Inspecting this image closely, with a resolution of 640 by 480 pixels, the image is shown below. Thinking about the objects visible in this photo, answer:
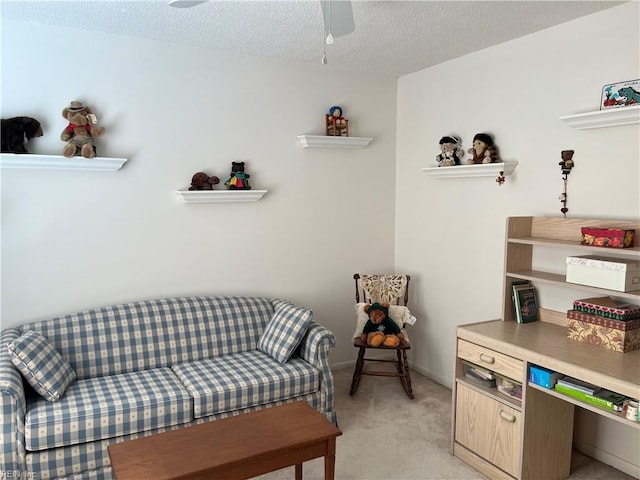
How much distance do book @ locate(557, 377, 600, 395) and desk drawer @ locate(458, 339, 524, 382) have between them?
0.65 feet

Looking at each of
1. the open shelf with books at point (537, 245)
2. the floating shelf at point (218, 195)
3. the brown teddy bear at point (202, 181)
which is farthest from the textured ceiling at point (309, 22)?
the open shelf with books at point (537, 245)

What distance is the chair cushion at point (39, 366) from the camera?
251cm

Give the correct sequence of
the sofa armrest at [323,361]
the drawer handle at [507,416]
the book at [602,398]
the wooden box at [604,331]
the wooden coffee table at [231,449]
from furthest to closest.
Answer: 1. the sofa armrest at [323,361]
2. the drawer handle at [507,416]
3. the wooden box at [604,331]
4. the book at [602,398]
5. the wooden coffee table at [231,449]

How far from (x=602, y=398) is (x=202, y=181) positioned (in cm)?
255

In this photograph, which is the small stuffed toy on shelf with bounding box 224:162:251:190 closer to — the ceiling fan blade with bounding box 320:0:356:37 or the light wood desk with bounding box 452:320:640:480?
the ceiling fan blade with bounding box 320:0:356:37

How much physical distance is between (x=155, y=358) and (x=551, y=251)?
243 centimetres

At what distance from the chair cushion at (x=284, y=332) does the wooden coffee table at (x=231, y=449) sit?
74 cm

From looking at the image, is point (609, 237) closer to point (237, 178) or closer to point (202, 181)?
point (237, 178)

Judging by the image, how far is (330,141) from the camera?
12.4 feet

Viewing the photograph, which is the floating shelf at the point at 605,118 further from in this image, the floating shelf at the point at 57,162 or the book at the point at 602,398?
the floating shelf at the point at 57,162

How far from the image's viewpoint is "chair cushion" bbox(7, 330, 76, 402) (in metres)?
2.51

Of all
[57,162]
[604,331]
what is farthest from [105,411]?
[604,331]

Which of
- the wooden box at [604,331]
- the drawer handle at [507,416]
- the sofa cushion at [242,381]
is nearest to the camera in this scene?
the wooden box at [604,331]

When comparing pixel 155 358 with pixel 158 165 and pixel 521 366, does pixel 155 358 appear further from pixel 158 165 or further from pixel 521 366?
pixel 521 366
